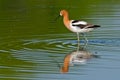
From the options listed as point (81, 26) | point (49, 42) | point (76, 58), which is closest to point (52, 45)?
point (49, 42)

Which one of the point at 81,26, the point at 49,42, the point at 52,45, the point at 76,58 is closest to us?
the point at 76,58

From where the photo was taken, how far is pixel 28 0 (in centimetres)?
3478

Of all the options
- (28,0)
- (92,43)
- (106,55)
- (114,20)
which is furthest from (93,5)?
(106,55)

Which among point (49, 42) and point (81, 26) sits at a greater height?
point (81, 26)

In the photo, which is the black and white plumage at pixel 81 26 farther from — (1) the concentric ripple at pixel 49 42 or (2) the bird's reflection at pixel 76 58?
(2) the bird's reflection at pixel 76 58

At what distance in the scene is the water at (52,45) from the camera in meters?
15.5

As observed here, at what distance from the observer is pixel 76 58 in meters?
17.4

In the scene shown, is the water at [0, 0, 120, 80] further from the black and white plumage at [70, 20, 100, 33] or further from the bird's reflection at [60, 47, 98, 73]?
the black and white plumage at [70, 20, 100, 33]

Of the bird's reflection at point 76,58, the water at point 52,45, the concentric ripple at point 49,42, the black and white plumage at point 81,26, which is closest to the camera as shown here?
the water at point 52,45

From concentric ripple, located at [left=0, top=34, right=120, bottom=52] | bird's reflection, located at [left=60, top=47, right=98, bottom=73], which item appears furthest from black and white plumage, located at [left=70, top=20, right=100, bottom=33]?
bird's reflection, located at [left=60, top=47, right=98, bottom=73]

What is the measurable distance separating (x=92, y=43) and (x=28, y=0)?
15038mm

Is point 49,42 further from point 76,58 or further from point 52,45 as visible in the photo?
point 76,58

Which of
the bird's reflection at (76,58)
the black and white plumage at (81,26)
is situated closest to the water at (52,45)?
the bird's reflection at (76,58)

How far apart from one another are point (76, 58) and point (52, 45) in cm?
232
